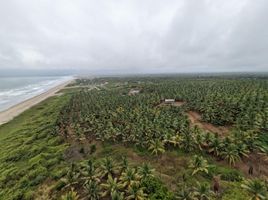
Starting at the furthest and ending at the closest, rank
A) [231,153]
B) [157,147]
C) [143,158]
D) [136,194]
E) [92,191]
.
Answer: [143,158], [157,147], [231,153], [92,191], [136,194]

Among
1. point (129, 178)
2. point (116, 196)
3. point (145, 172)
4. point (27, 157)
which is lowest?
point (27, 157)

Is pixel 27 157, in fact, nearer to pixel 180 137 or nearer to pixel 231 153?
pixel 180 137

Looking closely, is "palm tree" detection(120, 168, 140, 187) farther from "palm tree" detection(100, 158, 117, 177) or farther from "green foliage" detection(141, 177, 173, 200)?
"palm tree" detection(100, 158, 117, 177)

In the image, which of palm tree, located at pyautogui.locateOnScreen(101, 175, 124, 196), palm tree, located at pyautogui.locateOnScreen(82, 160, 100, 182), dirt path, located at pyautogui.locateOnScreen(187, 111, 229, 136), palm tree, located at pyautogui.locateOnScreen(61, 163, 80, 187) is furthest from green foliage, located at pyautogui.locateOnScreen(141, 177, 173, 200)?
dirt path, located at pyautogui.locateOnScreen(187, 111, 229, 136)

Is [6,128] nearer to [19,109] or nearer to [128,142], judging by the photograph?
[19,109]

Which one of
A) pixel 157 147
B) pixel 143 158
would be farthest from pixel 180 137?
pixel 143 158
